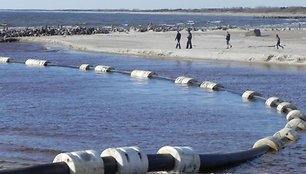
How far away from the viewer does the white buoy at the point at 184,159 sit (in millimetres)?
12641

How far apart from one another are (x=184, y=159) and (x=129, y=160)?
4.04 ft

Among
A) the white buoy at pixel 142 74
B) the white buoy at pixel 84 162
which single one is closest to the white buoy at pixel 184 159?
the white buoy at pixel 84 162

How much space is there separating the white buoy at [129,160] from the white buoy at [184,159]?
701 millimetres

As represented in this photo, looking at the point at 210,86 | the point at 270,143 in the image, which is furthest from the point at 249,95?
the point at 270,143

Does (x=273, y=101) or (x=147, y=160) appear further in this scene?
(x=273, y=101)

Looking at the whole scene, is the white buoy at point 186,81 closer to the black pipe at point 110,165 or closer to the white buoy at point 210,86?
the white buoy at point 210,86

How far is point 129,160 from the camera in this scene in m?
12.0

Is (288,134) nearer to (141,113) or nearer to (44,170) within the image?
(141,113)

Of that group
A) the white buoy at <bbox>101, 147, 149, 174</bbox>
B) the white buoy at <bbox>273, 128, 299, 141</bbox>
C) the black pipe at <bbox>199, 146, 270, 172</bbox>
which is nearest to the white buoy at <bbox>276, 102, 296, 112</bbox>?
the white buoy at <bbox>273, 128, 299, 141</bbox>

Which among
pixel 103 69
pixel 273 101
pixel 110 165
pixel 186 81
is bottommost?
pixel 103 69

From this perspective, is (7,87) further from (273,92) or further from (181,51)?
(181,51)

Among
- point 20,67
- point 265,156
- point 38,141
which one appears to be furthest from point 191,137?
point 20,67

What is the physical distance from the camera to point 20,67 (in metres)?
38.5

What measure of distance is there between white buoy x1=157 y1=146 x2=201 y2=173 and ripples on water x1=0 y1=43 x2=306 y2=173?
3.48ft
